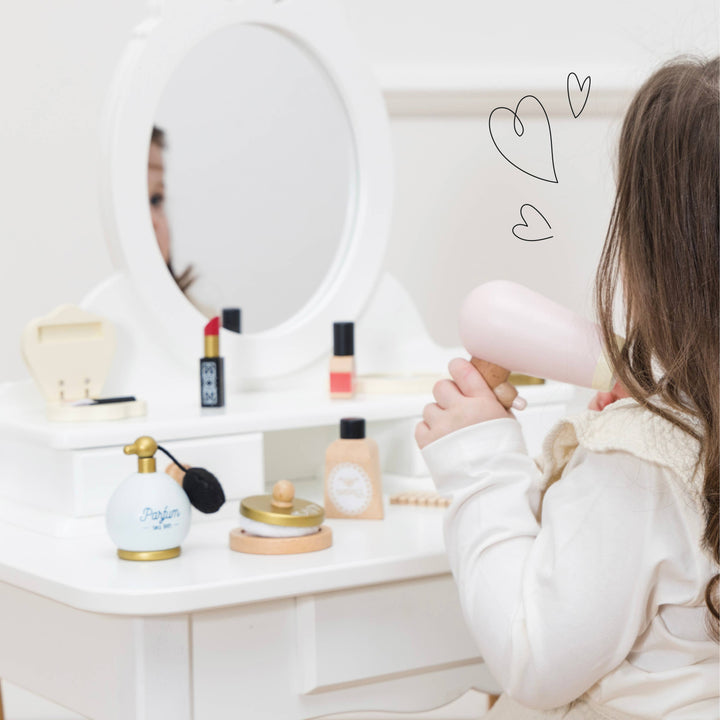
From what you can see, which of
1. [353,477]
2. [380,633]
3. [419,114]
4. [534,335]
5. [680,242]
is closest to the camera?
[680,242]

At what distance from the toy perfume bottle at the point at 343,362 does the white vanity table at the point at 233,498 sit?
0.03 meters

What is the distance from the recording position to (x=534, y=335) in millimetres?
787

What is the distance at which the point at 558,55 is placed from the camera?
1575mm

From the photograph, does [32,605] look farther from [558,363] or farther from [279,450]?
[558,363]

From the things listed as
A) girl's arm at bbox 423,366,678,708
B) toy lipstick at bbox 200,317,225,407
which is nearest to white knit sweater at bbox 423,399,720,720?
girl's arm at bbox 423,366,678,708

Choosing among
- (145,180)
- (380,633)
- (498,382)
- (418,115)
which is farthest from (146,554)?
(418,115)

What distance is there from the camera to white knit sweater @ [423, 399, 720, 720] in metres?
0.68

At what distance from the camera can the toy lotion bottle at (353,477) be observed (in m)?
1.02

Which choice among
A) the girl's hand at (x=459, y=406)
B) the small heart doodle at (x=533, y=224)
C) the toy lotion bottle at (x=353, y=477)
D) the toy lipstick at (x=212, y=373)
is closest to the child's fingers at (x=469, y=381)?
the girl's hand at (x=459, y=406)

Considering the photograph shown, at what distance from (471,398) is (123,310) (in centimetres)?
44

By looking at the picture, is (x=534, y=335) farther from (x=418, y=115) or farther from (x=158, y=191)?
(x=418, y=115)

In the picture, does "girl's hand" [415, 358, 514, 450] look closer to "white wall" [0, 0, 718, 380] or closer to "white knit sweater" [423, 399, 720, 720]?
"white knit sweater" [423, 399, 720, 720]

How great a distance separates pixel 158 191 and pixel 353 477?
345mm

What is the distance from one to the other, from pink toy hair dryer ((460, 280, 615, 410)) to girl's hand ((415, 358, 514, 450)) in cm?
2
